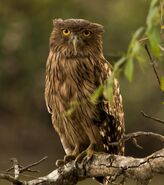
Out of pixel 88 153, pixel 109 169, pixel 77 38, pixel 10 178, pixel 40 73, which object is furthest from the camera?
pixel 40 73

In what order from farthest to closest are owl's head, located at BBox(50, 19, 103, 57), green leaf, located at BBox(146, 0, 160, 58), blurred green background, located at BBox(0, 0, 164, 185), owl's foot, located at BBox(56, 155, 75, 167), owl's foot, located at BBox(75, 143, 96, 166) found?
blurred green background, located at BBox(0, 0, 164, 185) < owl's head, located at BBox(50, 19, 103, 57) < owl's foot, located at BBox(56, 155, 75, 167) < owl's foot, located at BBox(75, 143, 96, 166) < green leaf, located at BBox(146, 0, 160, 58)

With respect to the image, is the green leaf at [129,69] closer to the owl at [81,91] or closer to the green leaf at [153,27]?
the green leaf at [153,27]

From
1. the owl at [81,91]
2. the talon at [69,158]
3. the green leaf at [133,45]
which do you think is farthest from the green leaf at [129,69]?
the talon at [69,158]

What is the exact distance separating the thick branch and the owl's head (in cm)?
84

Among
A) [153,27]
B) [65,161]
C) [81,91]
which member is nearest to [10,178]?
[65,161]

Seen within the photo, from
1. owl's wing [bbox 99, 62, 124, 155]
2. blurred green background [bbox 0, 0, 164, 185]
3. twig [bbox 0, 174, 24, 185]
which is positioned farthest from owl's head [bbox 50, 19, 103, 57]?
blurred green background [bbox 0, 0, 164, 185]

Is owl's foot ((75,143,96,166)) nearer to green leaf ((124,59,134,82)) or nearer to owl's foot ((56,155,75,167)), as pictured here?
owl's foot ((56,155,75,167))

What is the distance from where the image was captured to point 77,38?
579 cm

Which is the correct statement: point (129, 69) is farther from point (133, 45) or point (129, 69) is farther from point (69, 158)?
point (69, 158)

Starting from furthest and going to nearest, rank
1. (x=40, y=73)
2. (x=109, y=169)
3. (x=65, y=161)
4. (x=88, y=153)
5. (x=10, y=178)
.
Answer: (x=40, y=73) < (x=65, y=161) < (x=88, y=153) < (x=109, y=169) < (x=10, y=178)

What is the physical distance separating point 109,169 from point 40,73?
13258 mm

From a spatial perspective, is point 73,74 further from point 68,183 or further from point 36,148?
point 36,148

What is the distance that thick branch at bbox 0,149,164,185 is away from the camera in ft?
13.9

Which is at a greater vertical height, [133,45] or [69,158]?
[133,45]
